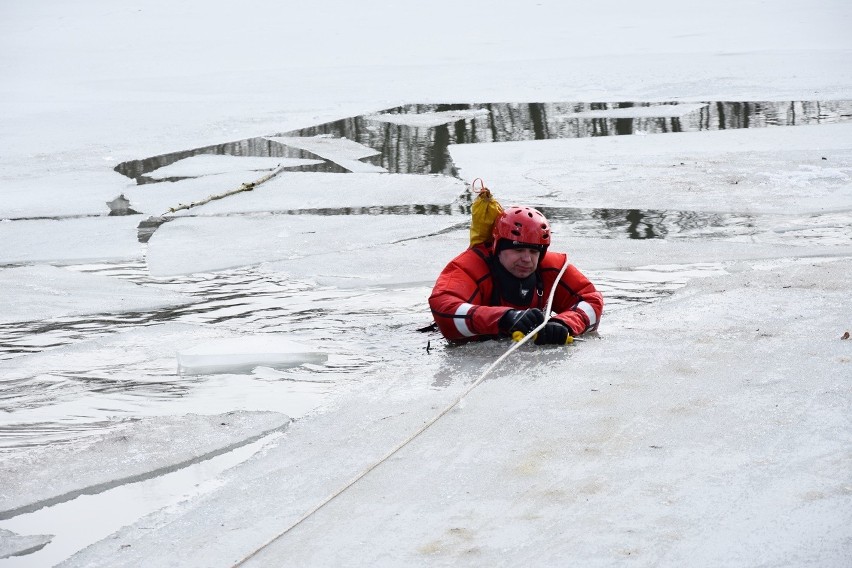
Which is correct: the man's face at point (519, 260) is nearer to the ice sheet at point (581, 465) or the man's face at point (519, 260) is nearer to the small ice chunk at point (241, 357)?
the ice sheet at point (581, 465)

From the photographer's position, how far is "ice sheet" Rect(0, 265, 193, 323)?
6.10 meters

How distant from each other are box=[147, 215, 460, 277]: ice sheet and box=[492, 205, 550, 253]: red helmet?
1.87 metres

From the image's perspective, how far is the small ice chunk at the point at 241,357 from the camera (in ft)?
16.6

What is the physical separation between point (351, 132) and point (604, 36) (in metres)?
7.93

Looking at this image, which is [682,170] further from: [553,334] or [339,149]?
[553,334]

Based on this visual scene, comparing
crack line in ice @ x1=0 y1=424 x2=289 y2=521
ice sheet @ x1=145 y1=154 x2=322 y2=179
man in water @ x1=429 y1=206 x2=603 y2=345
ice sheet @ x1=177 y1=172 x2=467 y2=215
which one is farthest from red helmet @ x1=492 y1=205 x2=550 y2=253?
ice sheet @ x1=145 y1=154 x2=322 y2=179

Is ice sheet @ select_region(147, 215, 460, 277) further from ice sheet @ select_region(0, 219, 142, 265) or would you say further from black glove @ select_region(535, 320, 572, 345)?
black glove @ select_region(535, 320, 572, 345)

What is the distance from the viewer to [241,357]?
5.08 metres

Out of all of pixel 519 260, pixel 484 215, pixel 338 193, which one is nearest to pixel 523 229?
pixel 519 260

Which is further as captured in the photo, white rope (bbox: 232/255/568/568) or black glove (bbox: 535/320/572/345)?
black glove (bbox: 535/320/572/345)

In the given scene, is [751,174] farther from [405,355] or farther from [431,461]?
[431,461]

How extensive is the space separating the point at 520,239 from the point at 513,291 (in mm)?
328

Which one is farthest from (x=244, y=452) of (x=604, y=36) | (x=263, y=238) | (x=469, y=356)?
(x=604, y=36)

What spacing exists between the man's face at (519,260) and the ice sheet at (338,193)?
339 centimetres
